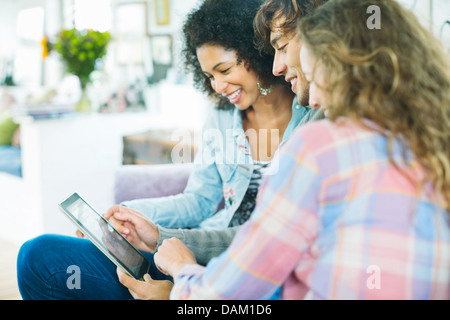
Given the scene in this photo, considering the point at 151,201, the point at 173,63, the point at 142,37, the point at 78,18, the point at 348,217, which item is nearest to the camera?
the point at 348,217

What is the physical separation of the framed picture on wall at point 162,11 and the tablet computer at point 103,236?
237cm

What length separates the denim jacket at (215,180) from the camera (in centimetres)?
122

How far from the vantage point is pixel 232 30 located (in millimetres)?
1288

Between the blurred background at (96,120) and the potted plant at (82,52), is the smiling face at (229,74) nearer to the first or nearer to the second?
the blurred background at (96,120)

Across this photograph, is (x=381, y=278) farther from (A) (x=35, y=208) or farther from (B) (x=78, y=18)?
(B) (x=78, y=18)

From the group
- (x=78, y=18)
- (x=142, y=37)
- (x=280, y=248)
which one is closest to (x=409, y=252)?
(x=280, y=248)

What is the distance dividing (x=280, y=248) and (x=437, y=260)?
7.7 inches

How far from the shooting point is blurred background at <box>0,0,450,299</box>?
2.23 m

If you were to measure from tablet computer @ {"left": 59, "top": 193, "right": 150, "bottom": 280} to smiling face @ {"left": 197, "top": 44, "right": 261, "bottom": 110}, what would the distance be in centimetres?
53

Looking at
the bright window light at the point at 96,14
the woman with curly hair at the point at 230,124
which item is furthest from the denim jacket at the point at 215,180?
the bright window light at the point at 96,14

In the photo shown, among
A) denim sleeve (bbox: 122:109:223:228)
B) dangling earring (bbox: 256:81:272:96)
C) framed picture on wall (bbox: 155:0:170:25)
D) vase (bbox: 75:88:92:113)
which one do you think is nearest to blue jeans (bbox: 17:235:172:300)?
denim sleeve (bbox: 122:109:223:228)

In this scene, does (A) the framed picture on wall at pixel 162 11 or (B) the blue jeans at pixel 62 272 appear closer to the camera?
(B) the blue jeans at pixel 62 272

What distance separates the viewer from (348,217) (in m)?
0.53
